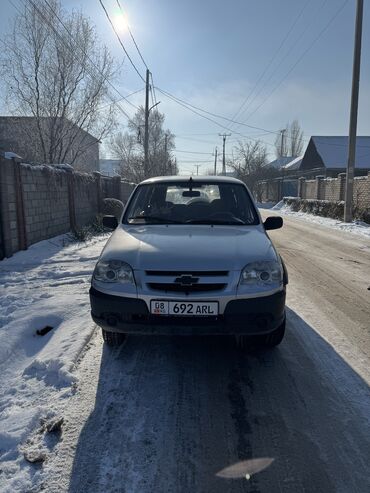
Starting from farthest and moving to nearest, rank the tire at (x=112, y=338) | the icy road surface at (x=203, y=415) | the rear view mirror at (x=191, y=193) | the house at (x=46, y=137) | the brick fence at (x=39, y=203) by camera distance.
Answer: the house at (x=46, y=137) → the brick fence at (x=39, y=203) → the rear view mirror at (x=191, y=193) → the tire at (x=112, y=338) → the icy road surface at (x=203, y=415)

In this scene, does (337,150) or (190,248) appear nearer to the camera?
(190,248)

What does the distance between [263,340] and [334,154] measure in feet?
129

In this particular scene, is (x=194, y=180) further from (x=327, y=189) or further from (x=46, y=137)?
(x=327, y=189)

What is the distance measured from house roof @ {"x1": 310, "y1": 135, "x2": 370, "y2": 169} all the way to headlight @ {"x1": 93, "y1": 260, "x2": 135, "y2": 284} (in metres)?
37.8

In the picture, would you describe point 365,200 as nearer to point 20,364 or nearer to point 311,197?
point 311,197

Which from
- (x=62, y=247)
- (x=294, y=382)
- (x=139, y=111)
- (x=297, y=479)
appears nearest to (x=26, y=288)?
(x=62, y=247)

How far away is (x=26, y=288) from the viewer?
237 inches

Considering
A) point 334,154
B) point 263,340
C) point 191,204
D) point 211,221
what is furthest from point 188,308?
point 334,154

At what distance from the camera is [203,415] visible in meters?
2.74

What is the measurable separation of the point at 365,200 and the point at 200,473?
1829cm

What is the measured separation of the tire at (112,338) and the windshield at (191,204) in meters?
1.28

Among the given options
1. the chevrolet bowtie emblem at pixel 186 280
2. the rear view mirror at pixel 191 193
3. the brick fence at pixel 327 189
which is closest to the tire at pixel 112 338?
the chevrolet bowtie emblem at pixel 186 280

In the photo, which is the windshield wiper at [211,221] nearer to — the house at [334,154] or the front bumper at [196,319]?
the front bumper at [196,319]

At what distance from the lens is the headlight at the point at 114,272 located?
10.5 feet
